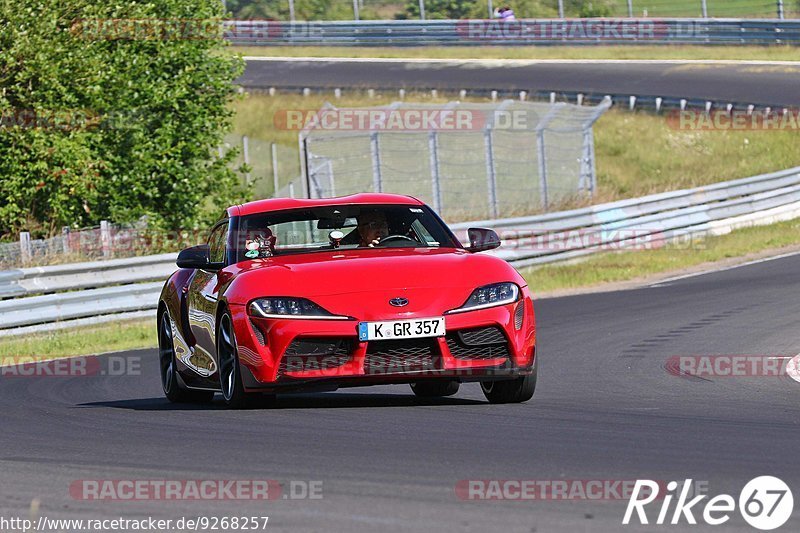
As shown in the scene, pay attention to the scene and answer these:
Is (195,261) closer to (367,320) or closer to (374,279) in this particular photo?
(374,279)

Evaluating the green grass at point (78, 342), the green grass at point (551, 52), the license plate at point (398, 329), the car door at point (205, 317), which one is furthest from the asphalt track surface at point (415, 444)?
the green grass at point (551, 52)

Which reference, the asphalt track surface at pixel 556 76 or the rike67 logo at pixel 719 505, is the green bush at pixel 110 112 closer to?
the asphalt track surface at pixel 556 76

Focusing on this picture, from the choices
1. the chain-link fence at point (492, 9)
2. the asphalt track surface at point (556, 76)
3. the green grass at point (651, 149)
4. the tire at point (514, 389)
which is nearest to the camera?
the tire at point (514, 389)

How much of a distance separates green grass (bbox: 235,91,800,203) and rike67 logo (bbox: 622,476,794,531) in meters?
29.6

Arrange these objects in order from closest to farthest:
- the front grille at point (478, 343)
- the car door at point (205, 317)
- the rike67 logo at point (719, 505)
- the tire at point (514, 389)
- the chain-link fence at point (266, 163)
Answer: the rike67 logo at point (719, 505) < the front grille at point (478, 343) < the tire at point (514, 389) < the car door at point (205, 317) < the chain-link fence at point (266, 163)

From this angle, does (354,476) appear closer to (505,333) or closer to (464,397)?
(505,333)

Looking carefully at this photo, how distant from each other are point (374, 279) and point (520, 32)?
143 ft

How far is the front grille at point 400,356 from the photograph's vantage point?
8617mm

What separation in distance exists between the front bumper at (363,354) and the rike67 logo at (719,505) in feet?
9.45

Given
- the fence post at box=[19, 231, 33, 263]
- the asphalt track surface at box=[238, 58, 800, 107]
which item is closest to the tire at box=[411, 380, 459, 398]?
the fence post at box=[19, 231, 33, 263]

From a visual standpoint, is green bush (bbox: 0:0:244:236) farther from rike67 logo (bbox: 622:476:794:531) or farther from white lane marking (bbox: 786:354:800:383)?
rike67 logo (bbox: 622:476:794:531)

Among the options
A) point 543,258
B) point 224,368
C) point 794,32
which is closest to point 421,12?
point 794,32

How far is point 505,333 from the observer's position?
349 inches

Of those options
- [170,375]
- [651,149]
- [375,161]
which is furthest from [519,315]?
[651,149]
